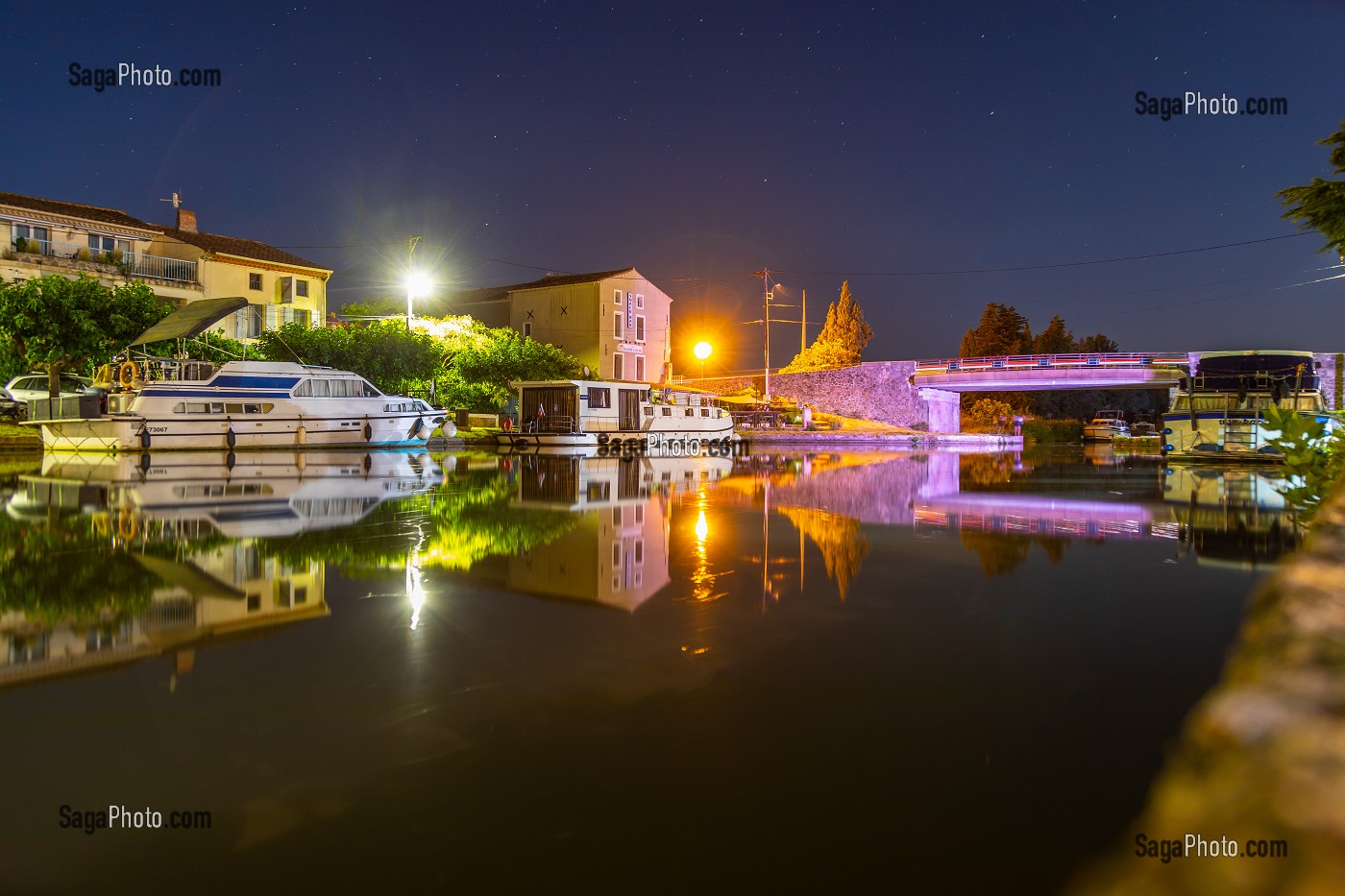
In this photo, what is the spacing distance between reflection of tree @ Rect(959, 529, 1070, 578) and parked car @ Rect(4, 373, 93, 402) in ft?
98.5

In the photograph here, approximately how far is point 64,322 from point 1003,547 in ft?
98.5

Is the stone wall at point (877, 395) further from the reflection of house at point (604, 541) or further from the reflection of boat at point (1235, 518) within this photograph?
the reflection of house at point (604, 541)

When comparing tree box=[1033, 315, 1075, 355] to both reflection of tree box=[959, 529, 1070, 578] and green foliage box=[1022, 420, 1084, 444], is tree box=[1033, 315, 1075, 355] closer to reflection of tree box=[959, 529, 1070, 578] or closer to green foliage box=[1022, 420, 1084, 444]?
green foliage box=[1022, 420, 1084, 444]

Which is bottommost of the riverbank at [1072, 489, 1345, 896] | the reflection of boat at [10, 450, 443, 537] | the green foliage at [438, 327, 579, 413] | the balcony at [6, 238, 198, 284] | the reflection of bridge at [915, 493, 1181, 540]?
the reflection of bridge at [915, 493, 1181, 540]

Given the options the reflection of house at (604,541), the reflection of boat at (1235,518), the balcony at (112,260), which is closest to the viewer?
the reflection of house at (604,541)

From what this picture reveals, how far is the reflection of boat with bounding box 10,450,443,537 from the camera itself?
30.3 ft

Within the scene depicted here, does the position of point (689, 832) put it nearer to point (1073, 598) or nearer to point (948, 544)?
point (1073, 598)

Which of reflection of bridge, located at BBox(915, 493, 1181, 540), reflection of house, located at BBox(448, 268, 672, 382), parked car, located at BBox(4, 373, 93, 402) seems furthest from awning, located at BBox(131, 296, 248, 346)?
reflection of bridge, located at BBox(915, 493, 1181, 540)

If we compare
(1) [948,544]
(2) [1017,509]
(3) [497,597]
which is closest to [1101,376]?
(2) [1017,509]

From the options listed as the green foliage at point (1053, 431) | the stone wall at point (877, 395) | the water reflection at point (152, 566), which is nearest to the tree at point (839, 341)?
the stone wall at point (877, 395)

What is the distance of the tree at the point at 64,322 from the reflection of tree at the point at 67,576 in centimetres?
2242

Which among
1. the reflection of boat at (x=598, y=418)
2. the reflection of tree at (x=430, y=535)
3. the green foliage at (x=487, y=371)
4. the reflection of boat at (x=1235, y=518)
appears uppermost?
the green foliage at (x=487, y=371)

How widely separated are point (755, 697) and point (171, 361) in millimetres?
26934

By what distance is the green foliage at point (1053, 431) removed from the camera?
207 ft
